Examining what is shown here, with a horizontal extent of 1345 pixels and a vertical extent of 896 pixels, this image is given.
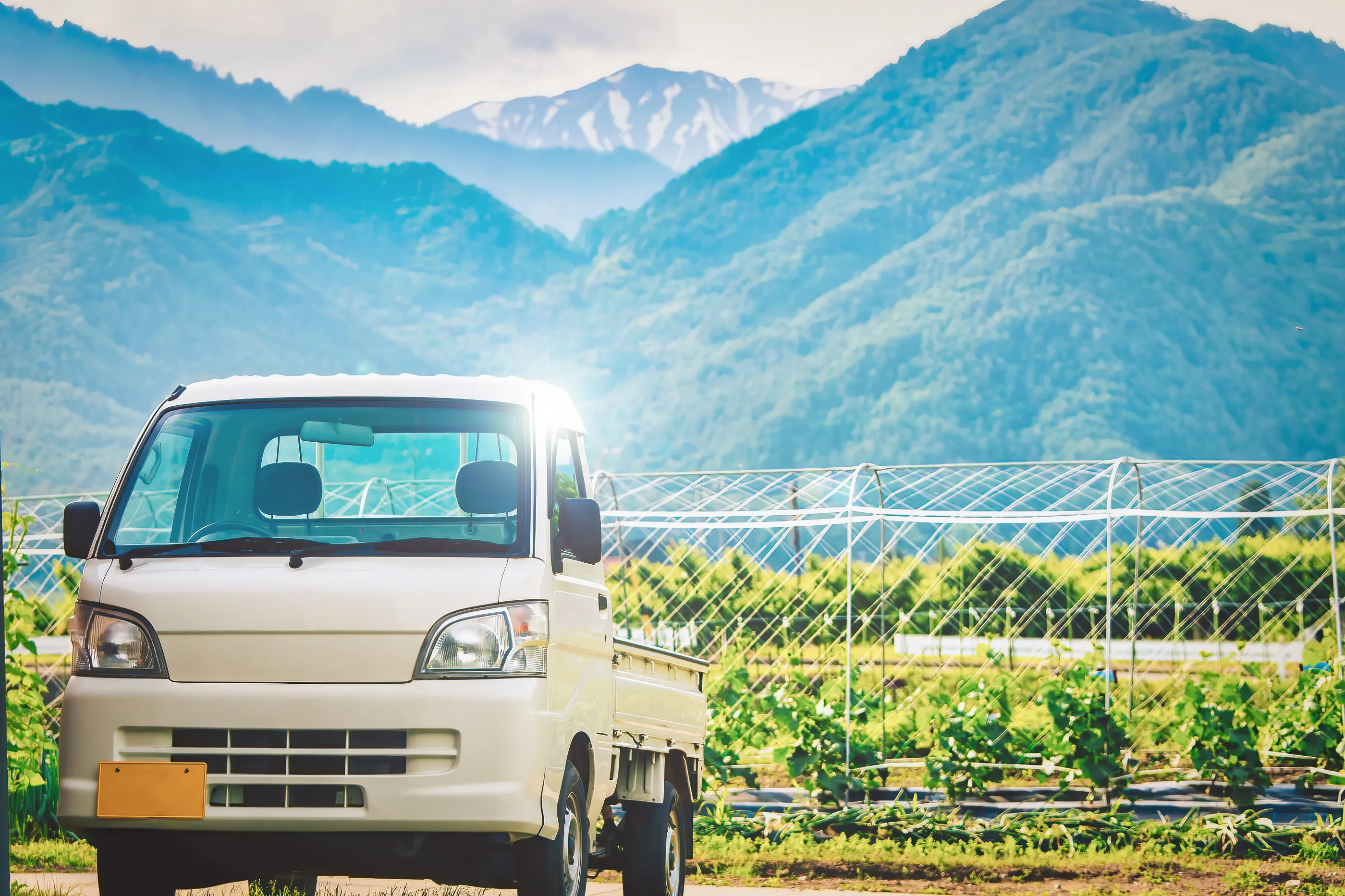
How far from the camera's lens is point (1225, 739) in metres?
9.62

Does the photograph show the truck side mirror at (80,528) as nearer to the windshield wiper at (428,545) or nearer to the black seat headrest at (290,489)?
the black seat headrest at (290,489)

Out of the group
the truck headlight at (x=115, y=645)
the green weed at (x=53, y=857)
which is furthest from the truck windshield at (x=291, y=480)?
the green weed at (x=53, y=857)

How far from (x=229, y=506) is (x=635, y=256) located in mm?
141396

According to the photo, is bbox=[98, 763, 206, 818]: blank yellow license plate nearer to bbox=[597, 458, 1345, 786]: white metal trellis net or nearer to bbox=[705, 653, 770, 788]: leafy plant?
bbox=[705, 653, 770, 788]: leafy plant

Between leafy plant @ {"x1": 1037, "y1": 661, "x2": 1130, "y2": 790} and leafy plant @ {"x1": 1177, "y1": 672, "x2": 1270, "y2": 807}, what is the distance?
0.45 m

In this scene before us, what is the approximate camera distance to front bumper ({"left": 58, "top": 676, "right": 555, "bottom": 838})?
442 cm

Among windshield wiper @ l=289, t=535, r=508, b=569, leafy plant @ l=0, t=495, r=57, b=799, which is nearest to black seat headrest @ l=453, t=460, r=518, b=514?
A: windshield wiper @ l=289, t=535, r=508, b=569

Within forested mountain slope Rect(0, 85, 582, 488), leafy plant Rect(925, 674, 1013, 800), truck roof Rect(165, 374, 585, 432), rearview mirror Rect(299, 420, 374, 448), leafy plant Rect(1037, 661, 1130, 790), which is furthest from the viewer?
forested mountain slope Rect(0, 85, 582, 488)

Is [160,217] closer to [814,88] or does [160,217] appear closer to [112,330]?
[112,330]

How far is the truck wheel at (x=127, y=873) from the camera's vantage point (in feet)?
15.5

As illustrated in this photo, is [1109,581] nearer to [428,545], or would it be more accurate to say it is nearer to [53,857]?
[428,545]

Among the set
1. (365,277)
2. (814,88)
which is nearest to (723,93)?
(814,88)

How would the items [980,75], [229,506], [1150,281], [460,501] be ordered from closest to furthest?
[460,501] → [229,506] → [1150,281] → [980,75]

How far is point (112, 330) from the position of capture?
4424 inches
